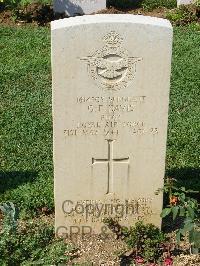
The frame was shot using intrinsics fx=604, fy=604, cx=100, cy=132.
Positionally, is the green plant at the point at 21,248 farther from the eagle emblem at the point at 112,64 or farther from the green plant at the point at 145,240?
the eagle emblem at the point at 112,64

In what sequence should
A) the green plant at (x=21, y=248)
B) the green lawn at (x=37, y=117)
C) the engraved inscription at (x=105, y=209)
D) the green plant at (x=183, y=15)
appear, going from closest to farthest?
the green plant at (x=21, y=248)
the engraved inscription at (x=105, y=209)
the green lawn at (x=37, y=117)
the green plant at (x=183, y=15)

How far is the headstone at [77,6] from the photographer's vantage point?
39.2 feet

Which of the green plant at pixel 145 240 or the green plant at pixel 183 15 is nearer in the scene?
the green plant at pixel 145 240

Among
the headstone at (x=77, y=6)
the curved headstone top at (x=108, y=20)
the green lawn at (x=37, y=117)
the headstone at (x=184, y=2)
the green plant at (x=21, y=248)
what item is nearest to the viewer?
the curved headstone top at (x=108, y=20)

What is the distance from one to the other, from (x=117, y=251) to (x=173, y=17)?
7.14 m

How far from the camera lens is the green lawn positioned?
6281 mm

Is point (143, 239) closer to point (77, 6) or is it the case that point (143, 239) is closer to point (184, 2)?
point (77, 6)

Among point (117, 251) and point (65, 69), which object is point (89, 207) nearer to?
point (117, 251)

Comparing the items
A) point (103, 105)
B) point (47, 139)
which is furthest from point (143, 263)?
point (47, 139)

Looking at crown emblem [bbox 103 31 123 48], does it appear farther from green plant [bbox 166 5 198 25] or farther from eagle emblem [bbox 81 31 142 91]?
green plant [bbox 166 5 198 25]

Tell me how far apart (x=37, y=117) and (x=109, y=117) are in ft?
9.52

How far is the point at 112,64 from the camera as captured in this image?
4844 millimetres

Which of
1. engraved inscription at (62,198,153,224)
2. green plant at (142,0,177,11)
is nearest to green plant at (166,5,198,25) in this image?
green plant at (142,0,177,11)

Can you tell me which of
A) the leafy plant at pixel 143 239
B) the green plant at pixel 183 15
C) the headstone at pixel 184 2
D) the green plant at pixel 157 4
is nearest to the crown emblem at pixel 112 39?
the leafy plant at pixel 143 239
